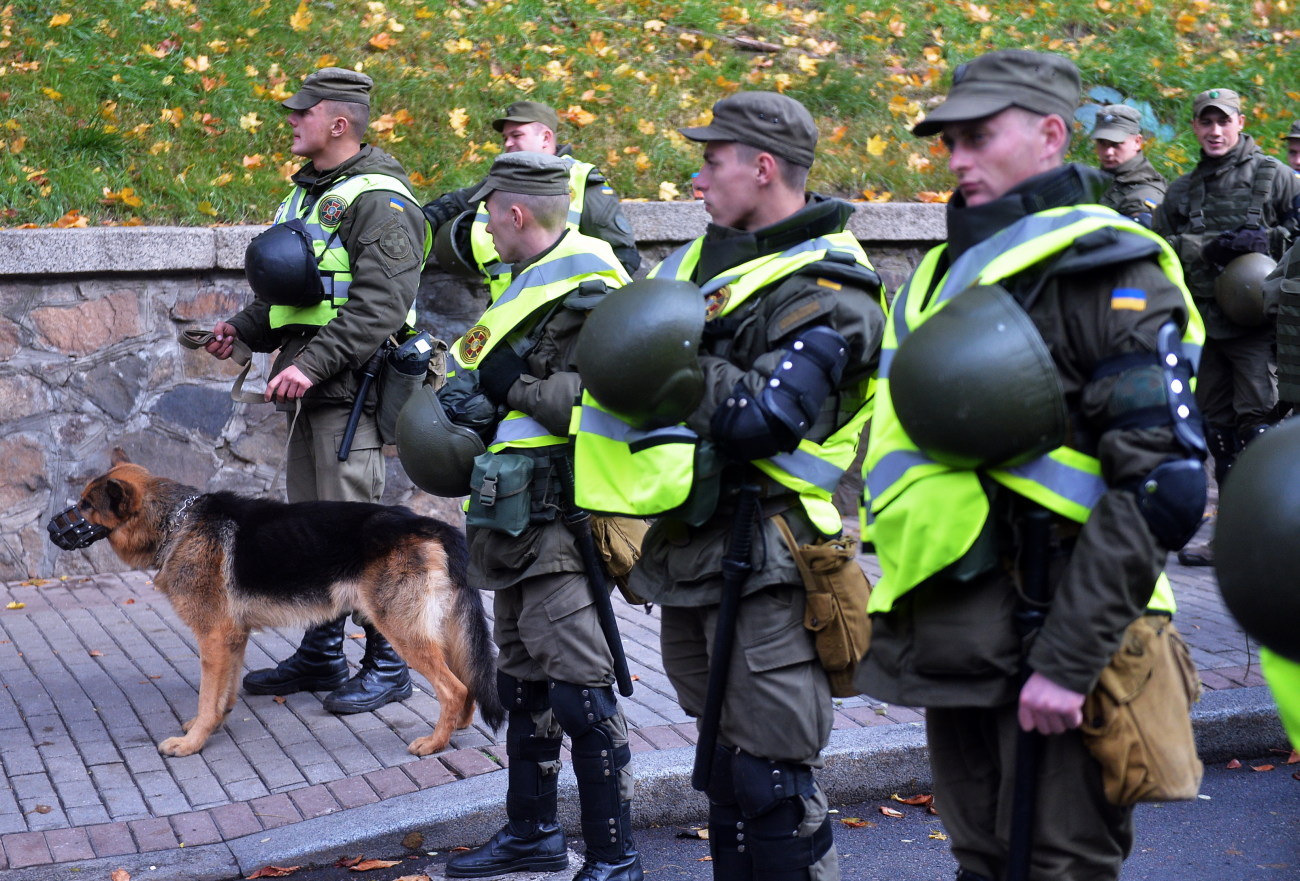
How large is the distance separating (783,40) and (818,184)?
2217 mm

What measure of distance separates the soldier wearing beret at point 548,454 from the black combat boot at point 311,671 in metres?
1.94

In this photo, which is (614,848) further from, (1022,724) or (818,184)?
(818,184)

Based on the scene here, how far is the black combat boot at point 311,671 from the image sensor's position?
557 cm

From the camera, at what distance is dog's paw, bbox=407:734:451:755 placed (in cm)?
486

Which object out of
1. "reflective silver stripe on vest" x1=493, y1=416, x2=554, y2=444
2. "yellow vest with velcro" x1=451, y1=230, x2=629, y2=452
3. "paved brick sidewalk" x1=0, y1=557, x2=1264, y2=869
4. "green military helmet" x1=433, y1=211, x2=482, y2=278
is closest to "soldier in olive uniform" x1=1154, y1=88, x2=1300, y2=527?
"paved brick sidewalk" x1=0, y1=557, x2=1264, y2=869

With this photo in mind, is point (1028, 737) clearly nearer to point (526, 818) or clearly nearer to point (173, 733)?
point (526, 818)

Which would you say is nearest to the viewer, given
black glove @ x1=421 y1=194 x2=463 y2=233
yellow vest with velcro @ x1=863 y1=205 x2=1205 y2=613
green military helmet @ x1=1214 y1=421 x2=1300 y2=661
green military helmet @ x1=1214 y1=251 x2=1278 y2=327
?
green military helmet @ x1=1214 y1=421 x2=1300 y2=661

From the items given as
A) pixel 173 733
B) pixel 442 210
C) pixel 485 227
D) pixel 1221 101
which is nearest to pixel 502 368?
pixel 485 227

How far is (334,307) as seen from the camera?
208 inches

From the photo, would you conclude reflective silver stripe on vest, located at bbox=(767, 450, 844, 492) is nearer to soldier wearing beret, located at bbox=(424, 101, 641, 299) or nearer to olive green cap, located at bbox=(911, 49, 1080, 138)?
olive green cap, located at bbox=(911, 49, 1080, 138)

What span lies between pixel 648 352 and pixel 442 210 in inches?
164

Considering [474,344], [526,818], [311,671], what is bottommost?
[311,671]

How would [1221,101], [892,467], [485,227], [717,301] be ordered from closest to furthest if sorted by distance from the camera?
[892,467] → [717,301] → [485,227] → [1221,101]

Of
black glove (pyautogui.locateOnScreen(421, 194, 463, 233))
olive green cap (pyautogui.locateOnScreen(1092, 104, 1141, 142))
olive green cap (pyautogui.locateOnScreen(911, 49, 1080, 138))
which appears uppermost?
olive green cap (pyautogui.locateOnScreen(911, 49, 1080, 138))
